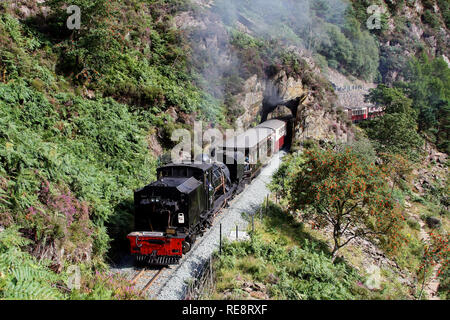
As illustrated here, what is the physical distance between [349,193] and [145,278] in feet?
29.6

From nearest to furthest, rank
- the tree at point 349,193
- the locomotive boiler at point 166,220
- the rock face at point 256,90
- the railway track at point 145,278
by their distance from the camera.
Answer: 1. the railway track at point 145,278
2. the locomotive boiler at point 166,220
3. the tree at point 349,193
4. the rock face at point 256,90

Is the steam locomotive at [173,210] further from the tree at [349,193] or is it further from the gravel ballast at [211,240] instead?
the tree at [349,193]

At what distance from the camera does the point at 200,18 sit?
100 feet

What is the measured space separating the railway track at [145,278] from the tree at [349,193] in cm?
741

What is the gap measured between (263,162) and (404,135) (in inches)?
818

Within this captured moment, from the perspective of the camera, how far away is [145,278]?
9836mm

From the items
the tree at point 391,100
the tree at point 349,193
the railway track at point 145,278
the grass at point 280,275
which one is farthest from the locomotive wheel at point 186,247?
the tree at point 391,100

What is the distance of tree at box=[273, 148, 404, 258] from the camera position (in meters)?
13.6

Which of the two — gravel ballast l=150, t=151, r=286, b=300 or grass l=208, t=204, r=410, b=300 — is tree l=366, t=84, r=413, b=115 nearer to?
gravel ballast l=150, t=151, r=286, b=300

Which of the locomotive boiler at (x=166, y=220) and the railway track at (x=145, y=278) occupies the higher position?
the locomotive boiler at (x=166, y=220)

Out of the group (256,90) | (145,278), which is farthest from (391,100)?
(145,278)

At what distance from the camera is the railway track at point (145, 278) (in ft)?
30.5
